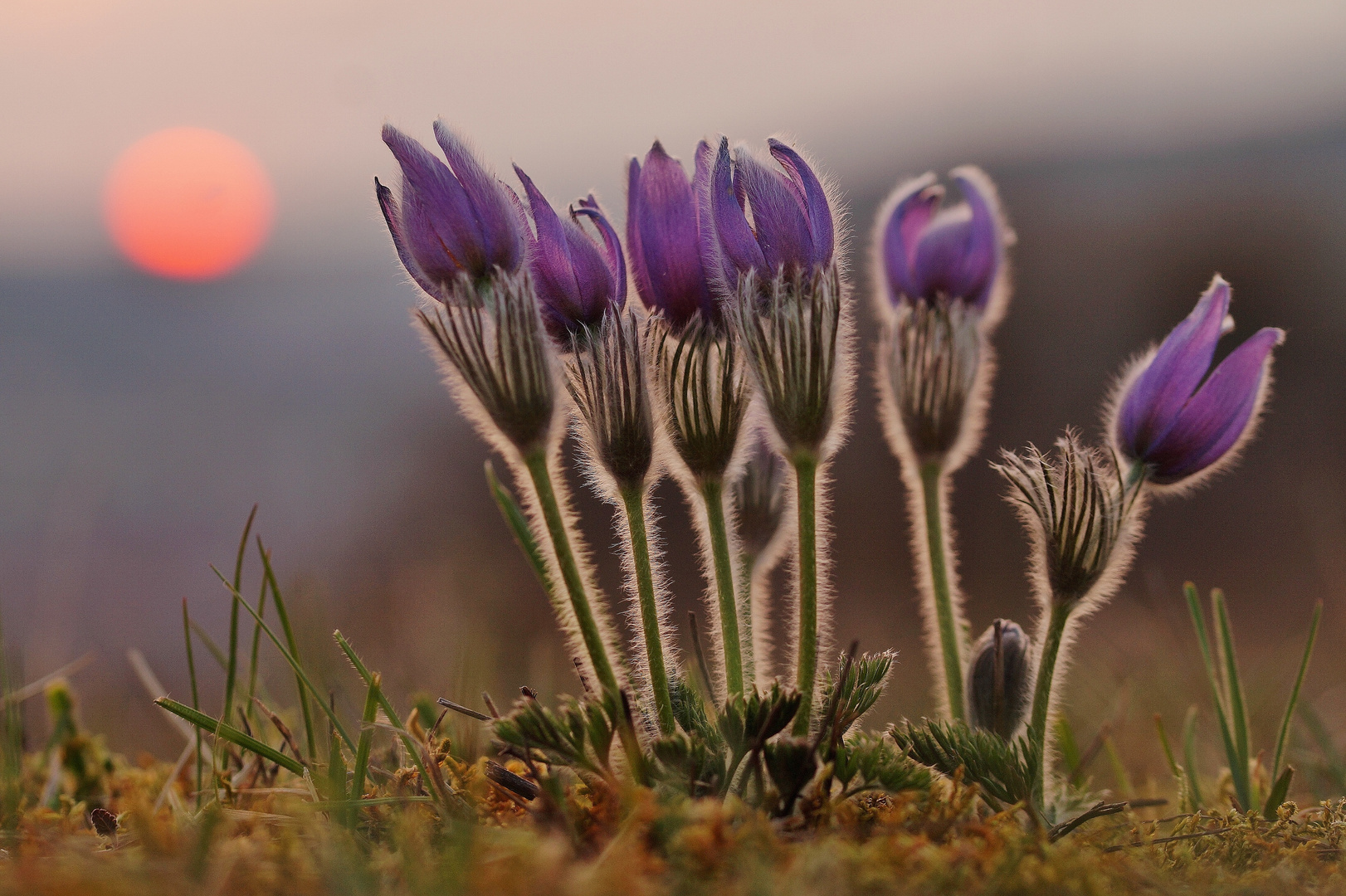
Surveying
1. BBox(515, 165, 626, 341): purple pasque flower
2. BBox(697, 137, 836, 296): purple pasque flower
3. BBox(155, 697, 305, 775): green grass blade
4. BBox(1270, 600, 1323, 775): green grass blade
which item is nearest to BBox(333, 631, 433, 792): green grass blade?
BBox(155, 697, 305, 775): green grass blade

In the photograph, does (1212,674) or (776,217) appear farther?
(1212,674)

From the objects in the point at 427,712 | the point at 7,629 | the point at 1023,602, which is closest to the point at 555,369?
the point at 427,712

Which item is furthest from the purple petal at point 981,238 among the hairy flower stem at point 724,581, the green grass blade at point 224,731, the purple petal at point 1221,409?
the green grass blade at point 224,731

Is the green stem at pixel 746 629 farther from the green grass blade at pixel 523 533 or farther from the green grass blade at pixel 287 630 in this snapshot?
the green grass blade at pixel 287 630

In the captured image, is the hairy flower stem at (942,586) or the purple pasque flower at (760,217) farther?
the hairy flower stem at (942,586)

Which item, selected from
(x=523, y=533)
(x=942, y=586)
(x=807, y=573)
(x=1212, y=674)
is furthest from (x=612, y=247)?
(x=1212, y=674)

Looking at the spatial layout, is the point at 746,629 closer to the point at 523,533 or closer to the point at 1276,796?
the point at 523,533
